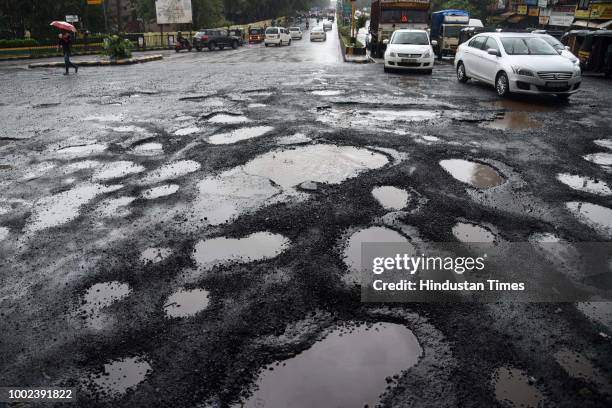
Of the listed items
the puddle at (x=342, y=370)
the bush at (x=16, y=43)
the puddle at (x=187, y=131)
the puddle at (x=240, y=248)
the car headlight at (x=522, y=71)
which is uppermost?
the bush at (x=16, y=43)

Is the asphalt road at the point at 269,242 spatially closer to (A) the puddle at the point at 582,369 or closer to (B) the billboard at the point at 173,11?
(A) the puddle at the point at 582,369

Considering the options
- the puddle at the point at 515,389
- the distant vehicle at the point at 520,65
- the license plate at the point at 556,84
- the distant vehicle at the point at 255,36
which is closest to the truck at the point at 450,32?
the distant vehicle at the point at 520,65

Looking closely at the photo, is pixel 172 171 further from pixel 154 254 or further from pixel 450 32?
pixel 450 32

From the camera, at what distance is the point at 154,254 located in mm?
4289

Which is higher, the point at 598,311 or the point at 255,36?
the point at 255,36

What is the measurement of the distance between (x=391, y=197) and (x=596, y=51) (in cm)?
1780

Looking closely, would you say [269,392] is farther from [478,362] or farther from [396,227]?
[396,227]

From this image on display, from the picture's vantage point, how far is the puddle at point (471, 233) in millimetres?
4484

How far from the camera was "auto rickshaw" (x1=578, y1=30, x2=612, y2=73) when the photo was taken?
17.6 meters

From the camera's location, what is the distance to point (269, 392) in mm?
2709

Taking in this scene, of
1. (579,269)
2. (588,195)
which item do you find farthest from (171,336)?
(588,195)

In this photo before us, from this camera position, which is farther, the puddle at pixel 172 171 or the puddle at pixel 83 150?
the puddle at pixel 83 150

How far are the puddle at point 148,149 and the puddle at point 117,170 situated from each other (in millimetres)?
492

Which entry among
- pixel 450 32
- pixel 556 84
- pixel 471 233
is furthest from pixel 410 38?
pixel 471 233
